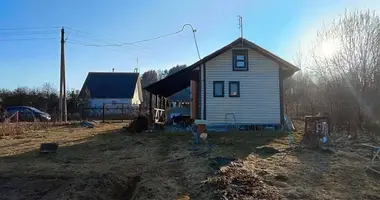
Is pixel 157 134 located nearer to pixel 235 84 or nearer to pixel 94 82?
pixel 235 84

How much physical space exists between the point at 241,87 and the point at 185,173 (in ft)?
37.9

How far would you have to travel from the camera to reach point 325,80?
2459 cm

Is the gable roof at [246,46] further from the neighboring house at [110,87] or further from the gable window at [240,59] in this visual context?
the neighboring house at [110,87]

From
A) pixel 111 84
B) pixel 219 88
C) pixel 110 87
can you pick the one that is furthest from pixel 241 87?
pixel 111 84

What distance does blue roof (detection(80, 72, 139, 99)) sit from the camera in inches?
1967

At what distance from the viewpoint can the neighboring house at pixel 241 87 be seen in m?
18.7

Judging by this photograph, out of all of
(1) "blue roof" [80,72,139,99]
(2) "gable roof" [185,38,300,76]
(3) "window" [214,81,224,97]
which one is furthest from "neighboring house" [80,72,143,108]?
(2) "gable roof" [185,38,300,76]

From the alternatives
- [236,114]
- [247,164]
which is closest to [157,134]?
[236,114]

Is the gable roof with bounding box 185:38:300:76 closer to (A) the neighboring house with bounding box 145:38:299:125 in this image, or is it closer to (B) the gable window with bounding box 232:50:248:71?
(A) the neighboring house with bounding box 145:38:299:125

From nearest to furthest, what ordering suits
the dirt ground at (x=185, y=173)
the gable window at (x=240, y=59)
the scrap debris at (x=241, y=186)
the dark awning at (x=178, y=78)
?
1. the scrap debris at (x=241, y=186)
2. the dirt ground at (x=185, y=173)
3. the gable window at (x=240, y=59)
4. the dark awning at (x=178, y=78)

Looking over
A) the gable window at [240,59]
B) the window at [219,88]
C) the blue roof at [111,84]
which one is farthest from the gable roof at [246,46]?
the blue roof at [111,84]

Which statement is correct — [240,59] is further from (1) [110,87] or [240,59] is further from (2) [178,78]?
(1) [110,87]

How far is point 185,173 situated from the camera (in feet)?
25.7

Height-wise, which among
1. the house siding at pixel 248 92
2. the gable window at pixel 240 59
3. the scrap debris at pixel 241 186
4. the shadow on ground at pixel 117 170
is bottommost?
the shadow on ground at pixel 117 170
